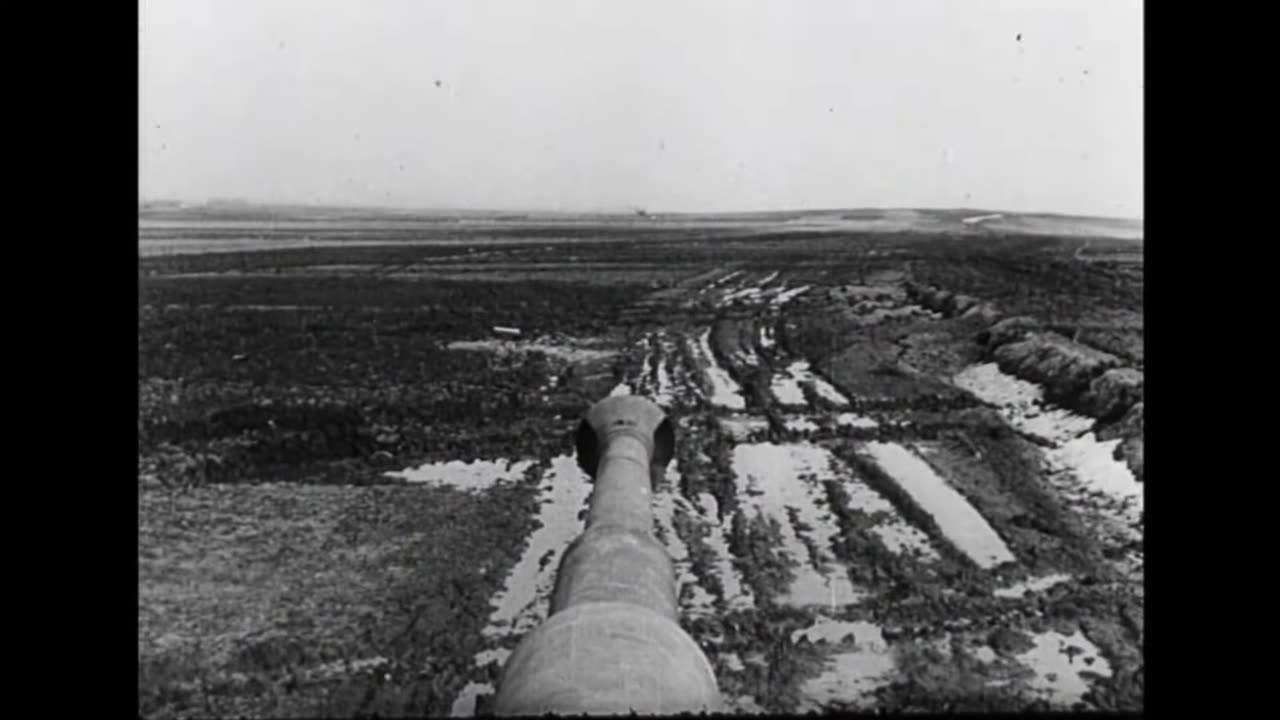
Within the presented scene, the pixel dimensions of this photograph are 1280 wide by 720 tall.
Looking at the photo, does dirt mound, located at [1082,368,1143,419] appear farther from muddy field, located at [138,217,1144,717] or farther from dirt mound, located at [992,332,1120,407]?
dirt mound, located at [992,332,1120,407]

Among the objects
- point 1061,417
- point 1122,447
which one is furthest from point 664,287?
point 1122,447

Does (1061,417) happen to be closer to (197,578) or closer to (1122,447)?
(1122,447)

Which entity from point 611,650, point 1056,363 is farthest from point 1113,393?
point 611,650

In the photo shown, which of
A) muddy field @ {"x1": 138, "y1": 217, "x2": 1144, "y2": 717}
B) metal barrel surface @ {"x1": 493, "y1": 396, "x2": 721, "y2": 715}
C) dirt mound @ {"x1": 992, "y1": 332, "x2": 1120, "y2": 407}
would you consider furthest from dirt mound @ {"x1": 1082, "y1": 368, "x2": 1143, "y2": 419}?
metal barrel surface @ {"x1": 493, "y1": 396, "x2": 721, "y2": 715}

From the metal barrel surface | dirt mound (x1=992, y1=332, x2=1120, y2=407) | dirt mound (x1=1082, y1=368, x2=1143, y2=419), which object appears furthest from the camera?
dirt mound (x1=992, y1=332, x2=1120, y2=407)

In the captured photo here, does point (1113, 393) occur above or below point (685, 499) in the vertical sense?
above

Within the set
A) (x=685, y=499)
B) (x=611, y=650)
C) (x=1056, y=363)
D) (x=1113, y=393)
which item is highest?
(x=1056, y=363)

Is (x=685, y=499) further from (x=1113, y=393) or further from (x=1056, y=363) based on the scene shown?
(x=1056, y=363)
